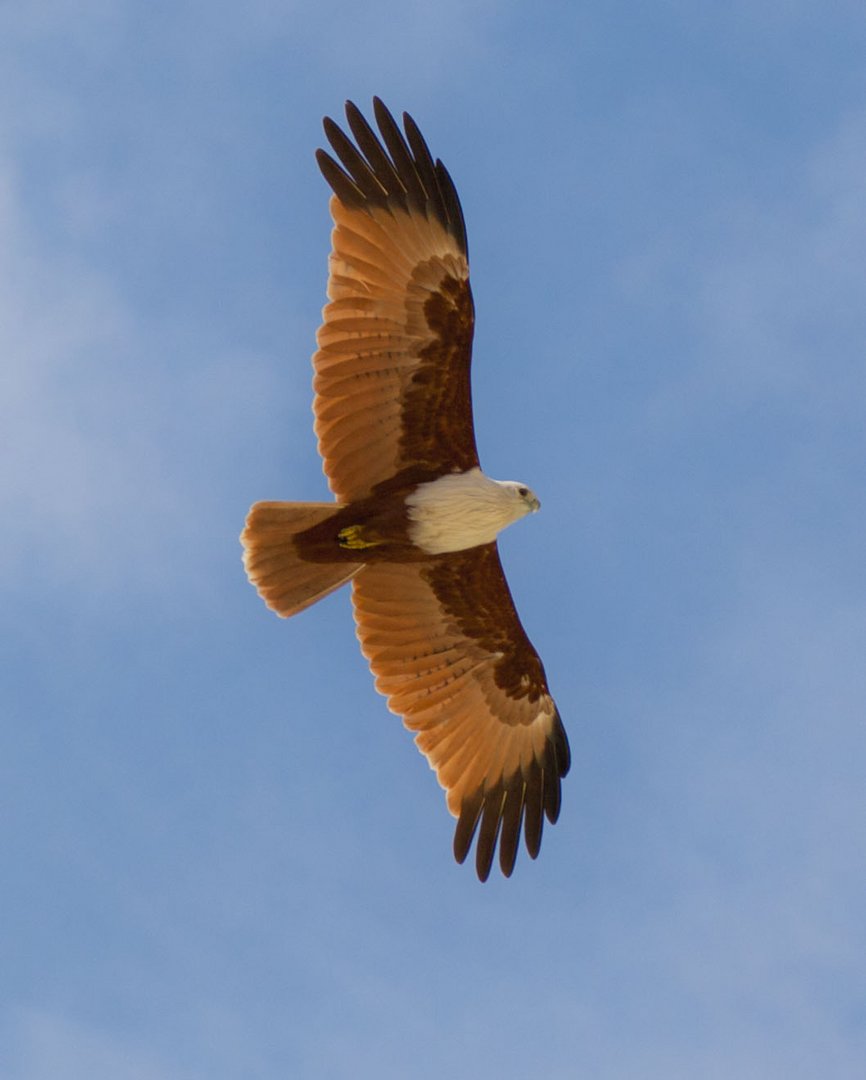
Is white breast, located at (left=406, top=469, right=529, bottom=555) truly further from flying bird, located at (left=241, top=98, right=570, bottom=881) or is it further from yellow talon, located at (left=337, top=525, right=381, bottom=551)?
yellow talon, located at (left=337, top=525, right=381, bottom=551)

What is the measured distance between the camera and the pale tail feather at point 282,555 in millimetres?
12836

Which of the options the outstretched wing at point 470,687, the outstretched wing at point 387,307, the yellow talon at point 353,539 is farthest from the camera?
the outstretched wing at point 470,687

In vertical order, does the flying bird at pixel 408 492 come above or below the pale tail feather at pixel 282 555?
above

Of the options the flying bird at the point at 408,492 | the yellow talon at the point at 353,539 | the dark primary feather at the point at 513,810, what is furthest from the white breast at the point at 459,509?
the dark primary feather at the point at 513,810

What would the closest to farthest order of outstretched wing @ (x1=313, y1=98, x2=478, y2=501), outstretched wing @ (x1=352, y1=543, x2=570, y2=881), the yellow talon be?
1. outstretched wing @ (x1=313, y1=98, x2=478, y2=501)
2. the yellow talon
3. outstretched wing @ (x1=352, y1=543, x2=570, y2=881)

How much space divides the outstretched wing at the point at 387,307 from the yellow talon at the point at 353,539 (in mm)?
215

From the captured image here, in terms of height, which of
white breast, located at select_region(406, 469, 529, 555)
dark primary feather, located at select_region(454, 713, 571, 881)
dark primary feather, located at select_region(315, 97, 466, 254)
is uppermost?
dark primary feather, located at select_region(315, 97, 466, 254)

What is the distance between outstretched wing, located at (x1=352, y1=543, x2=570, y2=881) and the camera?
13.8 metres

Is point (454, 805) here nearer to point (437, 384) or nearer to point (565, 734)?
point (565, 734)

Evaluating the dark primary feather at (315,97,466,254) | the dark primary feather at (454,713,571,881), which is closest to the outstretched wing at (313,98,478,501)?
the dark primary feather at (315,97,466,254)

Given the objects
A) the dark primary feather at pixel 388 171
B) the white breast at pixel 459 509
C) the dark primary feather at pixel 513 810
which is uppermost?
the dark primary feather at pixel 388 171

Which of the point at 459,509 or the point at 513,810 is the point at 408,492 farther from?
the point at 513,810

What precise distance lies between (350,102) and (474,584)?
350cm

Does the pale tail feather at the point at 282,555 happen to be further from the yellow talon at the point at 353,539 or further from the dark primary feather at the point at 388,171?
the dark primary feather at the point at 388,171
